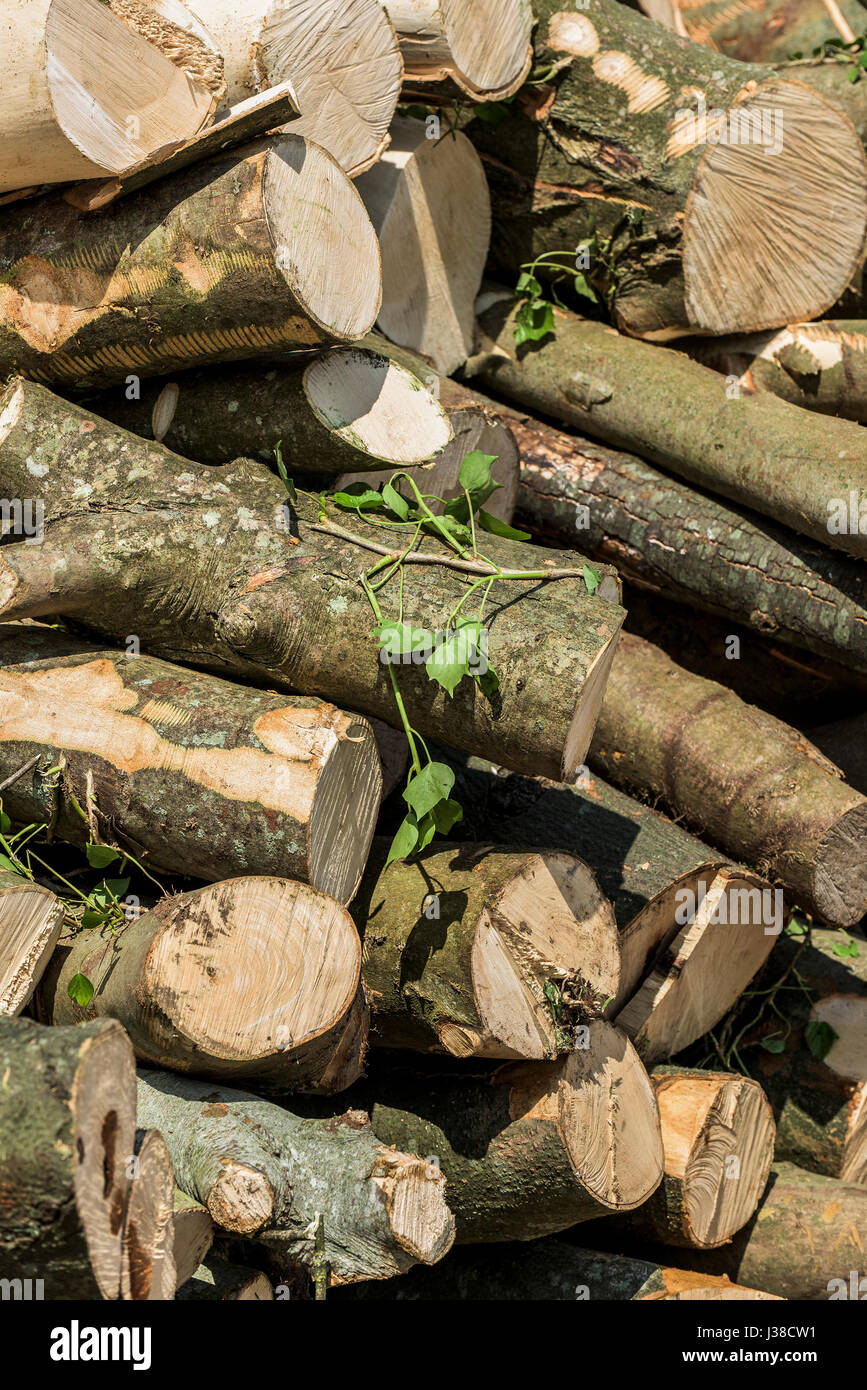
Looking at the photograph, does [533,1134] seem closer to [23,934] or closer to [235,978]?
[235,978]

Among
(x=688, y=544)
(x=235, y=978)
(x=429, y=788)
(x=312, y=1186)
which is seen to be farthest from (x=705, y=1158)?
(x=688, y=544)

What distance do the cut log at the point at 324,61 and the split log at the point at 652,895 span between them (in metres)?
1.68

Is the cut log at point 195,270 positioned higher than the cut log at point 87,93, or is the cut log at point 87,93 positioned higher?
the cut log at point 87,93

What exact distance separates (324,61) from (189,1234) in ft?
8.84

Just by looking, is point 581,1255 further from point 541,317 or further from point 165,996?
point 541,317

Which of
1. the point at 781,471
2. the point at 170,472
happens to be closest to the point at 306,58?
the point at 170,472

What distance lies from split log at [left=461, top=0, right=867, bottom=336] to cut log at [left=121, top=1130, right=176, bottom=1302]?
8.53 ft

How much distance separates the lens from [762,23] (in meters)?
4.98

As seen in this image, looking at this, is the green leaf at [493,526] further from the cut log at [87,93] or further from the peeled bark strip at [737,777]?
the cut log at [87,93]

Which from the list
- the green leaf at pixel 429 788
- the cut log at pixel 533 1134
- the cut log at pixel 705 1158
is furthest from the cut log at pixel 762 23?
the cut log at pixel 533 1134

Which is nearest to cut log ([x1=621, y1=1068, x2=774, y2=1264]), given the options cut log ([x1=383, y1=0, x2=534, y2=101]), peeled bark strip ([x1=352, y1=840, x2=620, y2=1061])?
peeled bark strip ([x1=352, y1=840, x2=620, y2=1061])

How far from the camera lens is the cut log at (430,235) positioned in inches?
139

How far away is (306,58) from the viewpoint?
2.97m
